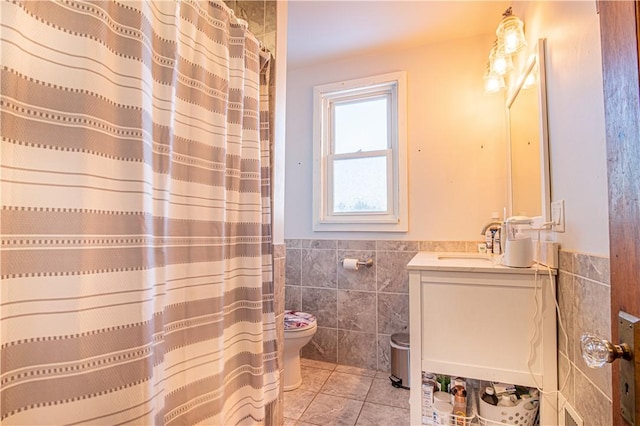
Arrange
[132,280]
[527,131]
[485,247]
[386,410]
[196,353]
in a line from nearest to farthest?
[132,280]
[196,353]
[527,131]
[386,410]
[485,247]

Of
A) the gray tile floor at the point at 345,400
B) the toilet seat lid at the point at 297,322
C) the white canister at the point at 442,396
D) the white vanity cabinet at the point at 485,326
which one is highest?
the white vanity cabinet at the point at 485,326

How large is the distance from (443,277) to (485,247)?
855 mm

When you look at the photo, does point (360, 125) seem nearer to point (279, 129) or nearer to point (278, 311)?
point (279, 129)

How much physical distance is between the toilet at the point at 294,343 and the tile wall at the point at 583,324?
1.28 metres

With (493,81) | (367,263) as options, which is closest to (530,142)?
(493,81)

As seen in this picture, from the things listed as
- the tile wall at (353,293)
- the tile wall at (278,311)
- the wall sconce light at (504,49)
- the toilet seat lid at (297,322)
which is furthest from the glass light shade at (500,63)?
the toilet seat lid at (297,322)

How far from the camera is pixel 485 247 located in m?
1.92

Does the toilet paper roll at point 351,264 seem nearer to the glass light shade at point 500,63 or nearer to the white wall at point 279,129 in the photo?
the white wall at point 279,129

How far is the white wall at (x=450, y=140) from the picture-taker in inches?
82.0

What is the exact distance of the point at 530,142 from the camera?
4.99 ft

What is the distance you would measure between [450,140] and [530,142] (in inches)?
27.0

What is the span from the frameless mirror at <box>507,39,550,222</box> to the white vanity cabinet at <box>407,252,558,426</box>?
370 mm

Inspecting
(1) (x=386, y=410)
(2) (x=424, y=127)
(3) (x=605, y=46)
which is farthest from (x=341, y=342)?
(3) (x=605, y=46)

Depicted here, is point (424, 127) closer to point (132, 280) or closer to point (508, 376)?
point (508, 376)
